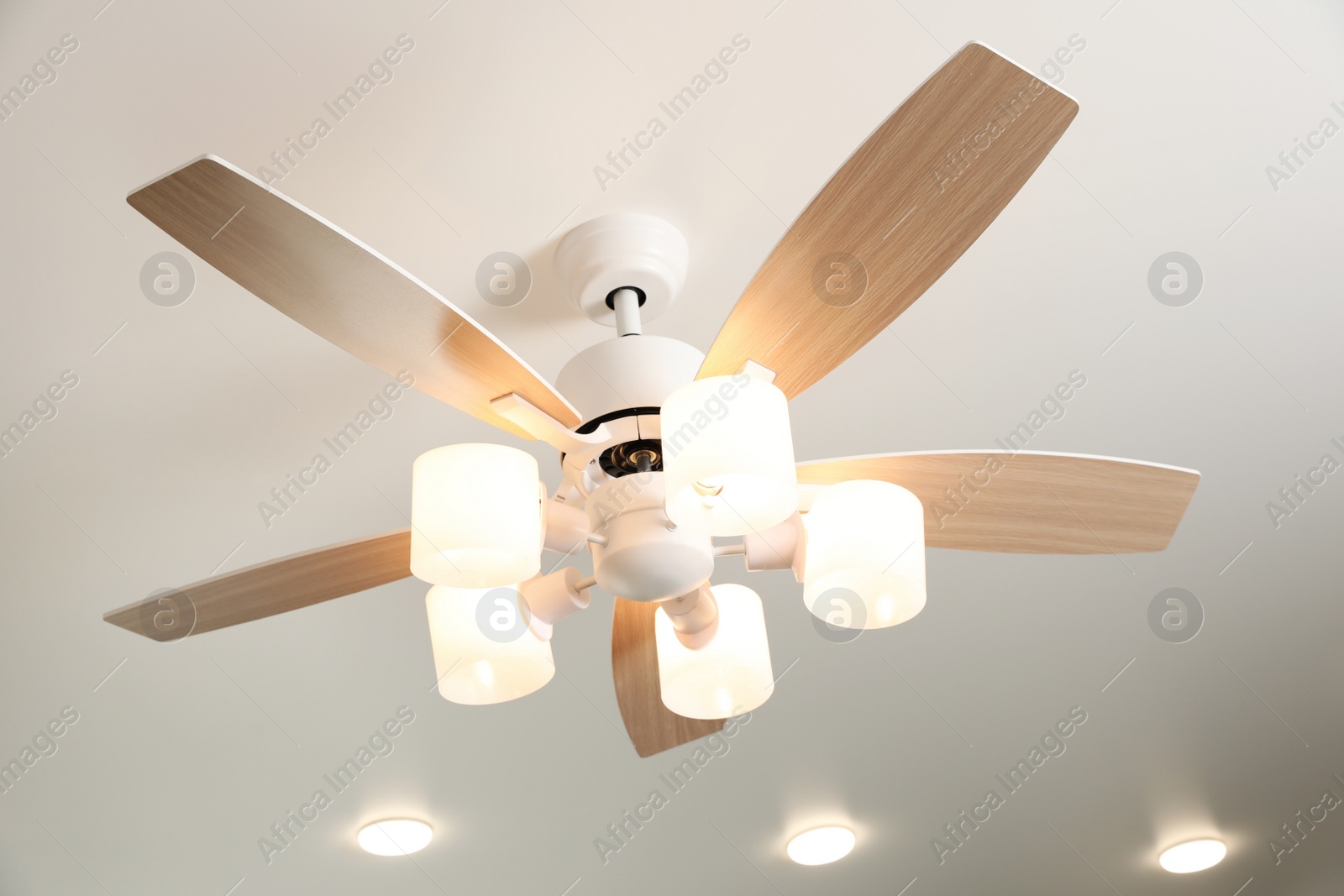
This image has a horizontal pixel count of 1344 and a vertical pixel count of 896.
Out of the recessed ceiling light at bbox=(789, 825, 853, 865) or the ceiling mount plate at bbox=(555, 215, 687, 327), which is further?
the recessed ceiling light at bbox=(789, 825, 853, 865)

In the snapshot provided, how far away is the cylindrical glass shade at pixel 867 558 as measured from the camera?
883mm

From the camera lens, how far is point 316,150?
1.13 metres

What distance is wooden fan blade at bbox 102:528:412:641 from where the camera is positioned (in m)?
1.05

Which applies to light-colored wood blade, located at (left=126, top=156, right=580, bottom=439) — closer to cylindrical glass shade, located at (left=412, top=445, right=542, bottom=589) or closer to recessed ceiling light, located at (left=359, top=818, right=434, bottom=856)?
cylindrical glass shade, located at (left=412, top=445, right=542, bottom=589)

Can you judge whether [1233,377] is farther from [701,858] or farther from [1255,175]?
[701,858]

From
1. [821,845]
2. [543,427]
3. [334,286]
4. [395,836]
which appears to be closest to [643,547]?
[543,427]

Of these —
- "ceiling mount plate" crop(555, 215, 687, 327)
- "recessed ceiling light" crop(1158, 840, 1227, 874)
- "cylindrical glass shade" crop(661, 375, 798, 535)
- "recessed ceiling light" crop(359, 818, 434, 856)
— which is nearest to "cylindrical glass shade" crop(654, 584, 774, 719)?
"cylindrical glass shade" crop(661, 375, 798, 535)

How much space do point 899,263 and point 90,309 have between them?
1026 mm

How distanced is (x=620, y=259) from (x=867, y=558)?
21.2 inches

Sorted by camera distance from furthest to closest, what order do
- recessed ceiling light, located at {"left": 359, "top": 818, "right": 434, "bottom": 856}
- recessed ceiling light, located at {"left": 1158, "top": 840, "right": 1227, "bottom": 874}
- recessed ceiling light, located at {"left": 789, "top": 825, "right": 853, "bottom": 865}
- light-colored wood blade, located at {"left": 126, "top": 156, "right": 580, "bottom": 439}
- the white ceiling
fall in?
recessed ceiling light, located at {"left": 1158, "top": 840, "right": 1227, "bottom": 874} → recessed ceiling light, located at {"left": 789, "top": 825, "right": 853, "bottom": 865} → recessed ceiling light, located at {"left": 359, "top": 818, "right": 434, "bottom": 856} → the white ceiling → light-colored wood blade, located at {"left": 126, "top": 156, "right": 580, "bottom": 439}

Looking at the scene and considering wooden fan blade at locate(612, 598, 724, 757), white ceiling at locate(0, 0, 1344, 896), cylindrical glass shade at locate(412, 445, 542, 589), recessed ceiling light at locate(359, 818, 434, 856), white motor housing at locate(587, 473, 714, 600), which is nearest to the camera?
cylindrical glass shade at locate(412, 445, 542, 589)

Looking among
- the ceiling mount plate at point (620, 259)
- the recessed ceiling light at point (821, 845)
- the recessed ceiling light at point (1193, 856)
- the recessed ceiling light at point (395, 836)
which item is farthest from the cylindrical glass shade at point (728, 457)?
the recessed ceiling light at point (1193, 856)

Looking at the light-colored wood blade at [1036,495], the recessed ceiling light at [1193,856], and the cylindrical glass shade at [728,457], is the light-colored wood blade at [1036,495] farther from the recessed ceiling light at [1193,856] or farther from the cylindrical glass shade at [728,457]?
the recessed ceiling light at [1193,856]

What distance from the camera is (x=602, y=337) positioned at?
1.38m
